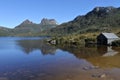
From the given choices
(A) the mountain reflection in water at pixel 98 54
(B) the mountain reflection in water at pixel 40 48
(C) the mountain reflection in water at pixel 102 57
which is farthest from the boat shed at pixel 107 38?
(C) the mountain reflection in water at pixel 102 57

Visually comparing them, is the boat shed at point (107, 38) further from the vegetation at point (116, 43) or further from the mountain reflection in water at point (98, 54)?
the mountain reflection in water at point (98, 54)

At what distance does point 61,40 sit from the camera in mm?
109625

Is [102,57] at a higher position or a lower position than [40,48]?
lower

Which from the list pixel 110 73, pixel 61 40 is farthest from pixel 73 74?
pixel 61 40

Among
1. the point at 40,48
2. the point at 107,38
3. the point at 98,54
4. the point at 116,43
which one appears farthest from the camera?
the point at 107,38

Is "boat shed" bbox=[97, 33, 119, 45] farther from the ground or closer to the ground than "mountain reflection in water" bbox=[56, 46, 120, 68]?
farther from the ground

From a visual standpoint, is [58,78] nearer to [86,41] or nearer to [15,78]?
[15,78]

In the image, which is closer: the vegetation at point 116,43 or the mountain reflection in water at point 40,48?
the mountain reflection in water at point 40,48

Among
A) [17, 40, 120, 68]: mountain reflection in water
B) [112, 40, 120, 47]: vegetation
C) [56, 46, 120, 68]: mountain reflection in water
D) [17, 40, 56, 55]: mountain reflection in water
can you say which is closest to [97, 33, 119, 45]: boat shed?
[112, 40, 120, 47]: vegetation

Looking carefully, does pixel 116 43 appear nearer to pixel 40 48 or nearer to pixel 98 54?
pixel 98 54

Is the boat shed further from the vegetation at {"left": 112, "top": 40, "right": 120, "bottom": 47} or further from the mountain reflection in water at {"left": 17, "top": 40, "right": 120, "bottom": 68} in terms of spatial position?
the mountain reflection in water at {"left": 17, "top": 40, "right": 120, "bottom": 68}

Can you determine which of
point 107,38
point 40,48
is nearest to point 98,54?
point 107,38

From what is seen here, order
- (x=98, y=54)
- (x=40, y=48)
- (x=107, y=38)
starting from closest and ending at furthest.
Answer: (x=98, y=54) → (x=40, y=48) → (x=107, y=38)

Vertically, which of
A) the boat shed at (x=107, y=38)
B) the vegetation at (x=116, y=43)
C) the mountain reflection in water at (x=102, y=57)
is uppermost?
the boat shed at (x=107, y=38)
